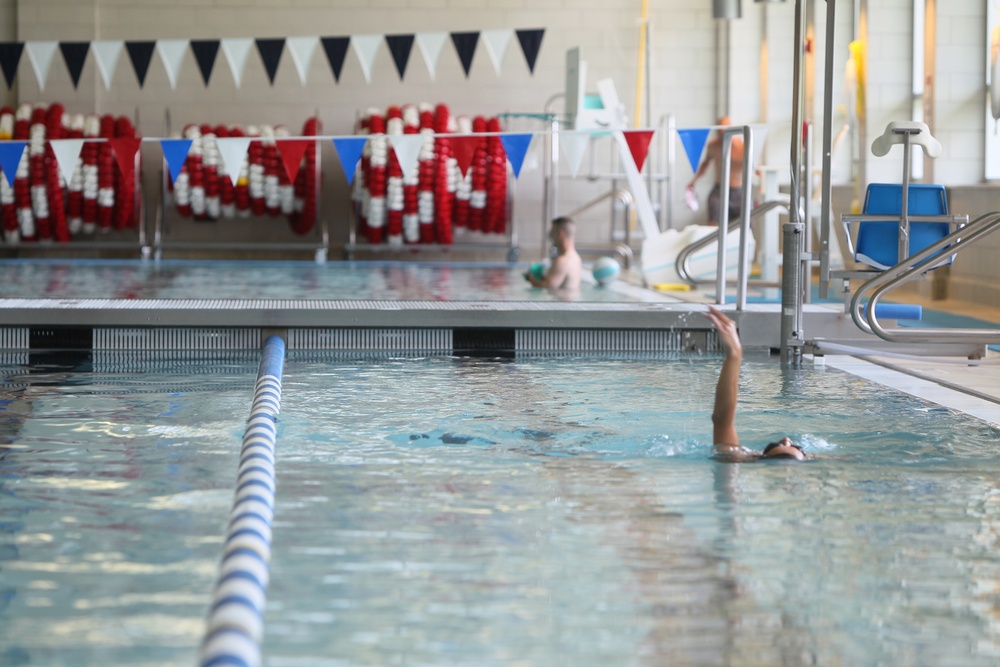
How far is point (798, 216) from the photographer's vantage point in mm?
5523

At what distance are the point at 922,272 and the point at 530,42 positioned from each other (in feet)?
18.5

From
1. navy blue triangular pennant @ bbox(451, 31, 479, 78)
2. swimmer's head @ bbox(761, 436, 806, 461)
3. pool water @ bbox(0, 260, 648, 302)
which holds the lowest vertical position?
swimmer's head @ bbox(761, 436, 806, 461)

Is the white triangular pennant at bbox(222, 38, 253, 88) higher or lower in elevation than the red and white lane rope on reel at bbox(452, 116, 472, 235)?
higher

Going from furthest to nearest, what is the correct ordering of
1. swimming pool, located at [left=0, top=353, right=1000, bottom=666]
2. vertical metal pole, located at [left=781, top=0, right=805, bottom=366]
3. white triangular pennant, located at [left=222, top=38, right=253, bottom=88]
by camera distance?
1. white triangular pennant, located at [left=222, top=38, right=253, bottom=88]
2. vertical metal pole, located at [left=781, top=0, right=805, bottom=366]
3. swimming pool, located at [left=0, top=353, right=1000, bottom=666]

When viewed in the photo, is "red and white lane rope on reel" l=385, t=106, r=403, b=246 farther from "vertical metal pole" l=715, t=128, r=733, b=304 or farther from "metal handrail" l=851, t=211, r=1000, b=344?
"metal handrail" l=851, t=211, r=1000, b=344

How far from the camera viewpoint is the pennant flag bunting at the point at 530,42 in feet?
32.2

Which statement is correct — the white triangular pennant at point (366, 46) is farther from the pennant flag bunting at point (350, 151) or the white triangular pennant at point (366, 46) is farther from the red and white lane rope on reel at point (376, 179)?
the pennant flag bunting at point (350, 151)

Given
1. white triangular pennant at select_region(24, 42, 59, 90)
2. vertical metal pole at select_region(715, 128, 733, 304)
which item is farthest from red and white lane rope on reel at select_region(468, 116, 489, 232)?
vertical metal pole at select_region(715, 128, 733, 304)

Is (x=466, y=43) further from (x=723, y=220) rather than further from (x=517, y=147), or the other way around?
(x=723, y=220)

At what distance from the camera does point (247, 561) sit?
2.06m

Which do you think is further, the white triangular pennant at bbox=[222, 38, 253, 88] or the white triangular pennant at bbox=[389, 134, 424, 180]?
the white triangular pennant at bbox=[222, 38, 253, 88]

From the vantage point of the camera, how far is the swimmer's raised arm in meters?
3.54

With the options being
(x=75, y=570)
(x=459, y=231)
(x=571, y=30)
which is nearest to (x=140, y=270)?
(x=459, y=231)

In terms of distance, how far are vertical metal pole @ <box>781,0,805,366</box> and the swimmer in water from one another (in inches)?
75.4
